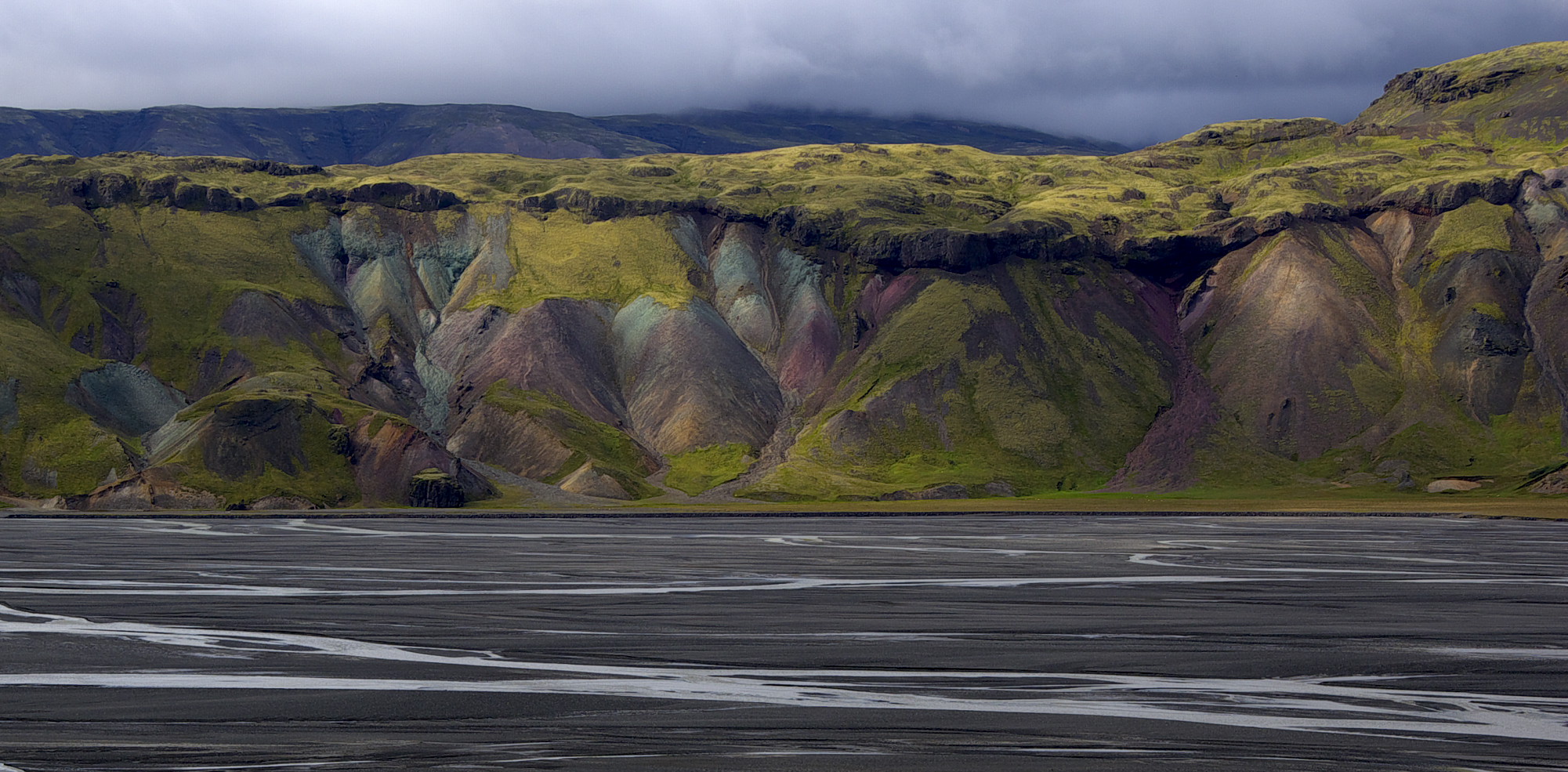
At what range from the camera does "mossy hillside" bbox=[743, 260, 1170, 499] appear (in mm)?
158000

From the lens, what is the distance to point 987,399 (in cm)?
17000

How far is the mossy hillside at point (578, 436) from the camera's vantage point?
150 metres

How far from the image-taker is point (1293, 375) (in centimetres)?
17100

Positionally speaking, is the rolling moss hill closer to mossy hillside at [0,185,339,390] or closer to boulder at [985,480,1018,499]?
mossy hillside at [0,185,339,390]

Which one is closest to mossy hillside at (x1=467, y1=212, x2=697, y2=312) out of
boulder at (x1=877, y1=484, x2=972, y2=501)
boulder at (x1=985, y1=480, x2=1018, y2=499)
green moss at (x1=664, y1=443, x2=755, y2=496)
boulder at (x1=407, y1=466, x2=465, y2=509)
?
green moss at (x1=664, y1=443, x2=755, y2=496)

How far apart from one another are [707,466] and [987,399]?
36677mm

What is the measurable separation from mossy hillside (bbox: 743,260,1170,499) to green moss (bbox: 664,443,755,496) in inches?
221

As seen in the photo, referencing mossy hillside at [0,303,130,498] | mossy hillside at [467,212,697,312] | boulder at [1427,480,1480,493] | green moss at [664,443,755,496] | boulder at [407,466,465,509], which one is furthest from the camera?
mossy hillside at [467,212,697,312]

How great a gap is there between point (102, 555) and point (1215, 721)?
52591 millimetres

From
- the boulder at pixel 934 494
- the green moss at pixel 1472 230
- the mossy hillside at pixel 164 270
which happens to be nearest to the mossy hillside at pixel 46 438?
the mossy hillside at pixel 164 270

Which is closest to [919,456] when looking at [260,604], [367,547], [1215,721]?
[367,547]

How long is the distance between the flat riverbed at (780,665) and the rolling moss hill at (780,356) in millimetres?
89945

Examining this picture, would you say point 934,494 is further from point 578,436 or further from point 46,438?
point 46,438

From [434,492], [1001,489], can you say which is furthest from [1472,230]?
[434,492]
